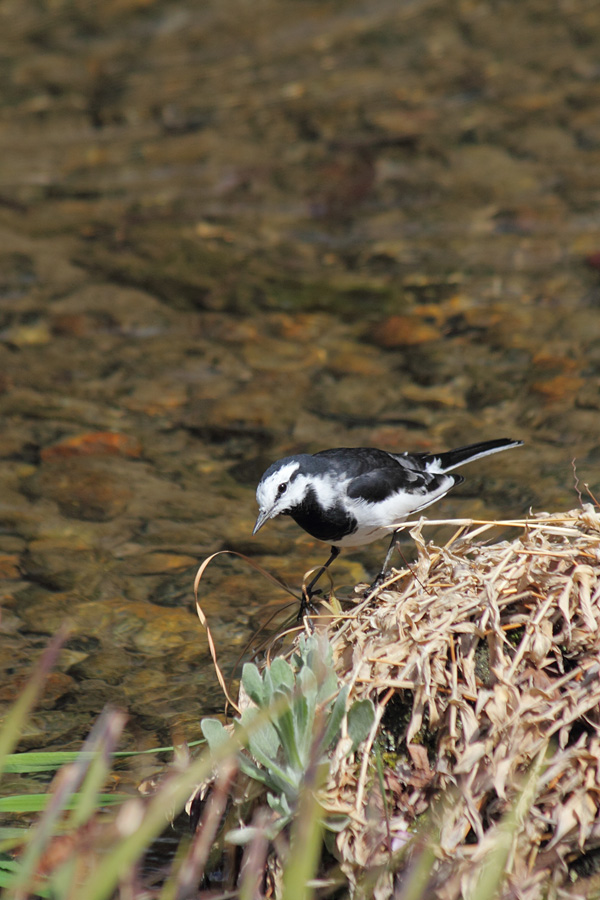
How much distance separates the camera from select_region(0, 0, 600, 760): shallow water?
661 cm

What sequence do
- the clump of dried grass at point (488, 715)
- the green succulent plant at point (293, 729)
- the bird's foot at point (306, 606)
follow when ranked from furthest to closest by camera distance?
the bird's foot at point (306, 606), the green succulent plant at point (293, 729), the clump of dried grass at point (488, 715)

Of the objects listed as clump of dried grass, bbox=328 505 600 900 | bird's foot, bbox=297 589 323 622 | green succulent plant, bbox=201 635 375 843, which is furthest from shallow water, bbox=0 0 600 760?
clump of dried grass, bbox=328 505 600 900

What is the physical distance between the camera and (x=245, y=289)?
10.5 meters

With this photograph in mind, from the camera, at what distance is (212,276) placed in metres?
10.7

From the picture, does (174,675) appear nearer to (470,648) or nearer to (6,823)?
(6,823)

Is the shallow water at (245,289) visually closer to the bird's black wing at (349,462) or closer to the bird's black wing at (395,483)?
the bird's black wing at (395,483)

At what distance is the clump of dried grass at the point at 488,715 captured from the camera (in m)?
3.02

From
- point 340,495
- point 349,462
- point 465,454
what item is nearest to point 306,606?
point 340,495

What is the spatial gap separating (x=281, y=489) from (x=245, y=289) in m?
5.82

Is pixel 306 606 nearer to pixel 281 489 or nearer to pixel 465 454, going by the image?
pixel 281 489

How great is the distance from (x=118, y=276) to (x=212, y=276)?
1.00m

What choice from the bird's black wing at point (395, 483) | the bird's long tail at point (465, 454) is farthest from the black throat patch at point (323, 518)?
the bird's long tail at point (465, 454)

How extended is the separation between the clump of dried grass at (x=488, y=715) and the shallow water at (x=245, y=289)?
183cm

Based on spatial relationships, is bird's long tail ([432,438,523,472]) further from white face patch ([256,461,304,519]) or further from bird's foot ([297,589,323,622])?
bird's foot ([297,589,323,622])
